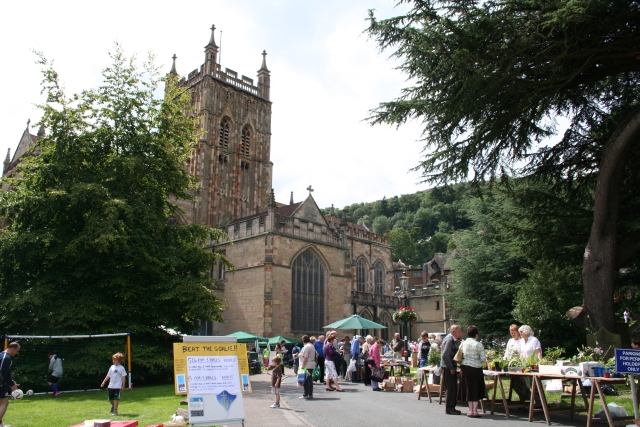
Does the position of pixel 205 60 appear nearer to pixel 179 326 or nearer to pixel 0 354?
pixel 179 326

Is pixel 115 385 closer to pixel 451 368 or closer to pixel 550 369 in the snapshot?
pixel 451 368

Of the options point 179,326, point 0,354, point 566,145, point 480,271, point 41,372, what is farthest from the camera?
point 480,271

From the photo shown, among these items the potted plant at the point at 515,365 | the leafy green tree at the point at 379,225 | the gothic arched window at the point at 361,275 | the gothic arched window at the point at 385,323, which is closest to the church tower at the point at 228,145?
the gothic arched window at the point at 361,275

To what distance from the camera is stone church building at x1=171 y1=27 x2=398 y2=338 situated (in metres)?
32.5

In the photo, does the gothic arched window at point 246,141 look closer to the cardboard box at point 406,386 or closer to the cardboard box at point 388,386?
the cardboard box at point 388,386

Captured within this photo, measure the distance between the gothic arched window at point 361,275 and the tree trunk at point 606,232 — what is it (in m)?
35.3

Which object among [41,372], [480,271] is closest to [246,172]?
[480,271]

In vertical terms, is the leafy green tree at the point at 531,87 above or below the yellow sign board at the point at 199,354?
above

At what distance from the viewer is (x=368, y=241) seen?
4859 centimetres

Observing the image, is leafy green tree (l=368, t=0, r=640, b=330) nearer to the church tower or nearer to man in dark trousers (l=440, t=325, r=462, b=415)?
man in dark trousers (l=440, t=325, r=462, b=415)

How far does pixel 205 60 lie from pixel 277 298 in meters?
26.4

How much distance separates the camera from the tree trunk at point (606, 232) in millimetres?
11625

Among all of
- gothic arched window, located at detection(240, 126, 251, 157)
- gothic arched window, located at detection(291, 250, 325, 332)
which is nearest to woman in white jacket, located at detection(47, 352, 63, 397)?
gothic arched window, located at detection(291, 250, 325, 332)

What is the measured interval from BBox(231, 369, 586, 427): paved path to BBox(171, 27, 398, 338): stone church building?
53.9 feet
